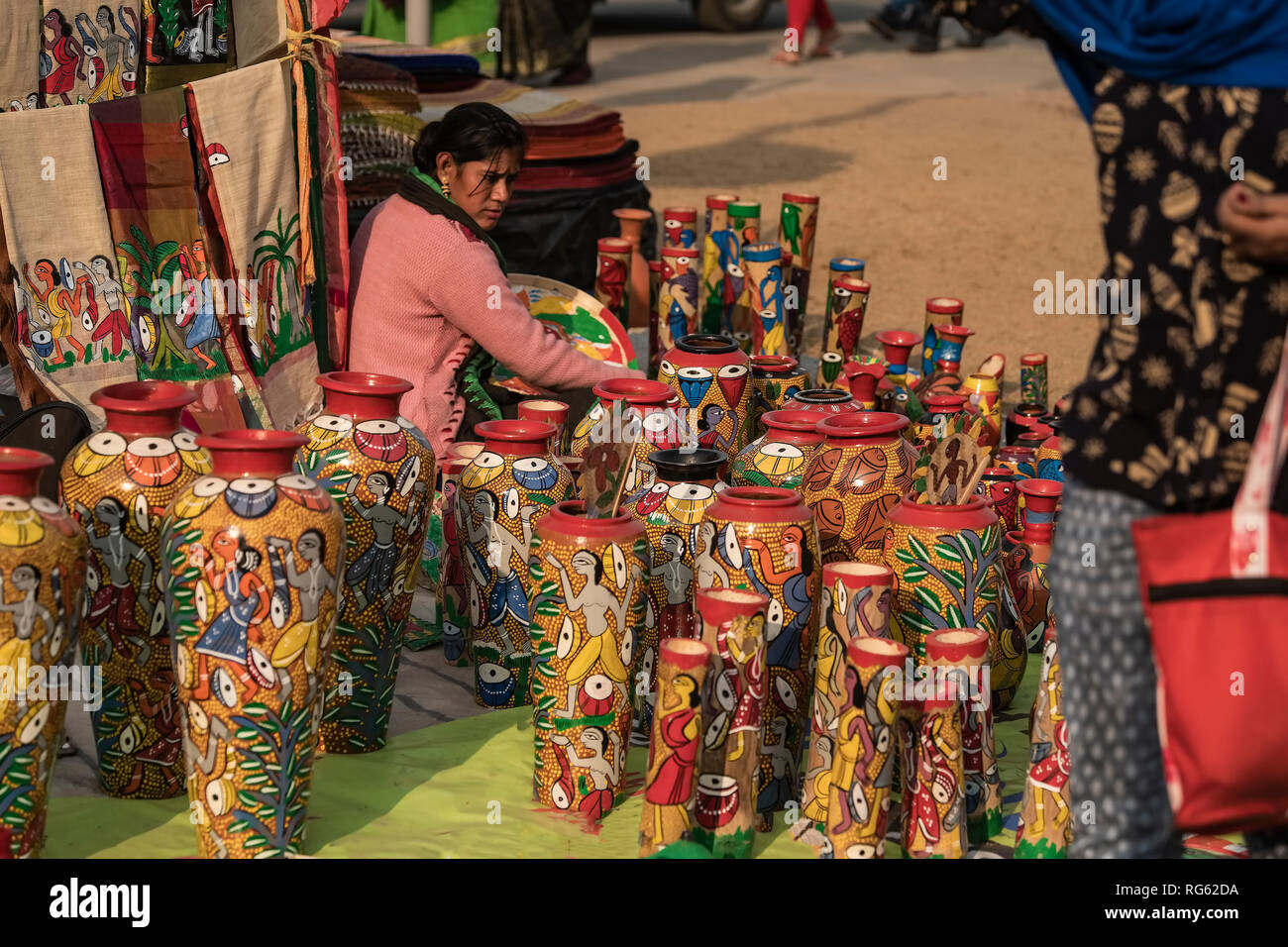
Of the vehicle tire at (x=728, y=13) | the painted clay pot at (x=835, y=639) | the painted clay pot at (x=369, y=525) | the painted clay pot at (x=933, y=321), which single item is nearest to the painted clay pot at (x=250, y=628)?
the painted clay pot at (x=369, y=525)

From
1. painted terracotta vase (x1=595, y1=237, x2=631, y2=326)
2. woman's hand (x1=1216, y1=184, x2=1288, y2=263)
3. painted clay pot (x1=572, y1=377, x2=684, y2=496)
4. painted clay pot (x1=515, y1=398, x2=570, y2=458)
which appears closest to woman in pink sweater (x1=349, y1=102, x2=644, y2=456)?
painted clay pot (x1=515, y1=398, x2=570, y2=458)

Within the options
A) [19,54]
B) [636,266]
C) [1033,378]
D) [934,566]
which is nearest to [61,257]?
[19,54]

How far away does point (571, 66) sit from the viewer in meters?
12.4

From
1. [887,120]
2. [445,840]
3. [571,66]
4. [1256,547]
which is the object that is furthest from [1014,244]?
[1256,547]

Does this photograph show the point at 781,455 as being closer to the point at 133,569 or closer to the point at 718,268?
the point at 133,569

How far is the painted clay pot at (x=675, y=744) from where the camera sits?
2.63 meters

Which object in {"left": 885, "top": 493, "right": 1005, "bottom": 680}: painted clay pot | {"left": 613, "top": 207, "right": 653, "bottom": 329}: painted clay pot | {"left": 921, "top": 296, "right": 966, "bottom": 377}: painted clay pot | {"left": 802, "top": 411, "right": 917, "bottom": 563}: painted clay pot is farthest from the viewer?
{"left": 613, "top": 207, "right": 653, "bottom": 329}: painted clay pot

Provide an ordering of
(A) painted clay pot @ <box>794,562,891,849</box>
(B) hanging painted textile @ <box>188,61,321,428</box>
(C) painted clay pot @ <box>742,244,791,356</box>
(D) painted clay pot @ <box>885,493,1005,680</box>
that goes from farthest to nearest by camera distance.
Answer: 1. (C) painted clay pot @ <box>742,244,791,356</box>
2. (B) hanging painted textile @ <box>188,61,321,428</box>
3. (D) painted clay pot @ <box>885,493,1005,680</box>
4. (A) painted clay pot @ <box>794,562,891,849</box>

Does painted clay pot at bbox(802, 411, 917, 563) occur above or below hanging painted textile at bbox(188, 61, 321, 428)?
below

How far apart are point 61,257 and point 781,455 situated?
1613mm

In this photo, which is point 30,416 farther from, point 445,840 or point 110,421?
point 445,840

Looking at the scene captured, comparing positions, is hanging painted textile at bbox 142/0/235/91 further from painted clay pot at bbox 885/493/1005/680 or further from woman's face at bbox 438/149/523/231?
painted clay pot at bbox 885/493/1005/680

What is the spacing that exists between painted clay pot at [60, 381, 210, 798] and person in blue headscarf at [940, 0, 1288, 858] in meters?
1.43

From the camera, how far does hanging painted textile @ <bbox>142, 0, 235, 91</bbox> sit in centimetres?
408
